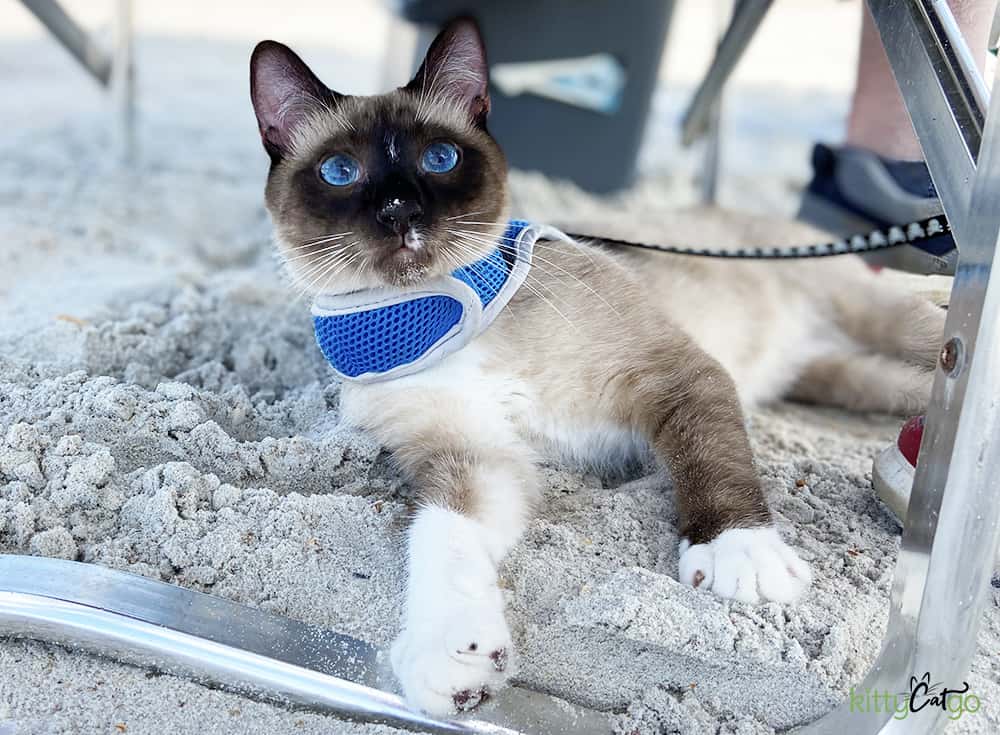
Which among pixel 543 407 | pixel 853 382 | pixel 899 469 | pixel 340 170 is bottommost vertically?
pixel 853 382

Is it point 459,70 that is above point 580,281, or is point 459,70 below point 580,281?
above

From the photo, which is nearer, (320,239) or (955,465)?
(955,465)

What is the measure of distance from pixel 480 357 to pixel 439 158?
1.14 ft

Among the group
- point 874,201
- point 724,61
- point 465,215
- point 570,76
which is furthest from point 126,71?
point 874,201

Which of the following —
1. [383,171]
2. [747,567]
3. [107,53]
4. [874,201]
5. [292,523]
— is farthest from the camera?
[107,53]

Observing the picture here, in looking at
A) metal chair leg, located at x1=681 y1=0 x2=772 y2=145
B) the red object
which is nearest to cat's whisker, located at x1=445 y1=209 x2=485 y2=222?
the red object

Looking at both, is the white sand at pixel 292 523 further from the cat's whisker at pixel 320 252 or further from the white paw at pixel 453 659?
Result: the cat's whisker at pixel 320 252

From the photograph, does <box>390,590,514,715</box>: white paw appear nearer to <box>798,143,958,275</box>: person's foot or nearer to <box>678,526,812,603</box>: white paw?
<box>678,526,812,603</box>: white paw

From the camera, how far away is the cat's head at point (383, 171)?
1.43 meters

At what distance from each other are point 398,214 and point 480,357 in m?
0.32

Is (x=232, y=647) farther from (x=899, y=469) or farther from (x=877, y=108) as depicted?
(x=877, y=108)

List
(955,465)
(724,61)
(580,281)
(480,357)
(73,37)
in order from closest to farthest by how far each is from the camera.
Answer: (955,465) < (480,357) < (580,281) < (724,61) < (73,37)

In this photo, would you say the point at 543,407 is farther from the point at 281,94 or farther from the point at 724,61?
the point at 724,61

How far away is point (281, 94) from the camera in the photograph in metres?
1.64
